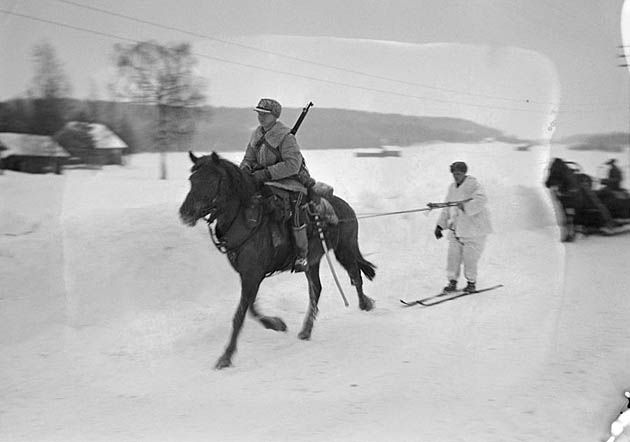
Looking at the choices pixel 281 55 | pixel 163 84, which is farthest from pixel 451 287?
pixel 163 84

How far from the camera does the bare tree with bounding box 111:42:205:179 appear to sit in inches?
51.2

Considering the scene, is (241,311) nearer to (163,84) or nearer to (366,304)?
(366,304)

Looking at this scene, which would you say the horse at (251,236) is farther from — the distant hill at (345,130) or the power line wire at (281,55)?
the power line wire at (281,55)

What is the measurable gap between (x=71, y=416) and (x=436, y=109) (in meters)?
1.03

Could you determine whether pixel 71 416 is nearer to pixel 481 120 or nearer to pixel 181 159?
pixel 181 159

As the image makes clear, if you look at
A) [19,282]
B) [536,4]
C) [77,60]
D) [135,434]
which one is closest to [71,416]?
[135,434]

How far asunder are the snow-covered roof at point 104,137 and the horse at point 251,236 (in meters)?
0.15

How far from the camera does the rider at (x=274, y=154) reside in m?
1.40

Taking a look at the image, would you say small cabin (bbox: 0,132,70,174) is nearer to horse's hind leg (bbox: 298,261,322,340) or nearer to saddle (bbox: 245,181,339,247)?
saddle (bbox: 245,181,339,247)

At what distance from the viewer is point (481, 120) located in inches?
60.4

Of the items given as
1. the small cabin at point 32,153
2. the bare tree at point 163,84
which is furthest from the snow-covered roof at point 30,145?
the bare tree at point 163,84

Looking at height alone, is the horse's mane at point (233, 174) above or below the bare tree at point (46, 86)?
below

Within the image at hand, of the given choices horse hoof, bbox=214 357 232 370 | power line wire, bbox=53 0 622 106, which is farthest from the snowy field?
power line wire, bbox=53 0 622 106

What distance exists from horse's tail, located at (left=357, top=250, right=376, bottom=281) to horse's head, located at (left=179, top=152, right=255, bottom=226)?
0.33m
